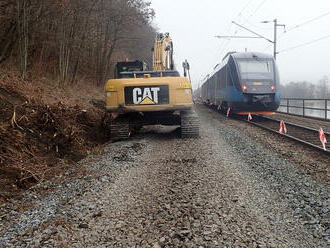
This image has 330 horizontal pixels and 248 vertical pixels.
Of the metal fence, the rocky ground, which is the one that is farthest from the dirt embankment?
the metal fence

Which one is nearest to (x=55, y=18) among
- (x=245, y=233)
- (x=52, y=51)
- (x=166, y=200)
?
(x=52, y=51)

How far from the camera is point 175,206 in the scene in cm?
320

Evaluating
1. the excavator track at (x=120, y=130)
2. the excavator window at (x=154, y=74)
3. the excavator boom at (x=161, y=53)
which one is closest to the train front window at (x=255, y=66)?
the excavator boom at (x=161, y=53)

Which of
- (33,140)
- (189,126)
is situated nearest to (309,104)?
(189,126)

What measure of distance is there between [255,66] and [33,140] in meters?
10.3

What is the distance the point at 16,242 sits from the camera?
2.47 meters

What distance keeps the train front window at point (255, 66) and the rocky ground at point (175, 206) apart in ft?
25.5

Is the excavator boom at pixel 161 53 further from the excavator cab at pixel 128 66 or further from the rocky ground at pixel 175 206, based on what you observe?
the rocky ground at pixel 175 206

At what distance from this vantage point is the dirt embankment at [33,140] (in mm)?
4203

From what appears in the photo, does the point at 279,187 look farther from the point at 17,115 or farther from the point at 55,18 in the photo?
the point at 55,18

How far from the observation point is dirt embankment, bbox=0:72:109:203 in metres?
4.20

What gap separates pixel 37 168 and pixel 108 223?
2.38 m

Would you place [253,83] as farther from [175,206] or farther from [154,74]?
[175,206]

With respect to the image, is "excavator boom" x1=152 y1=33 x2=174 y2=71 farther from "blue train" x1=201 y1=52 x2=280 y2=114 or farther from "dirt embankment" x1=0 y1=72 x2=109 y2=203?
"dirt embankment" x1=0 y1=72 x2=109 y2=203
